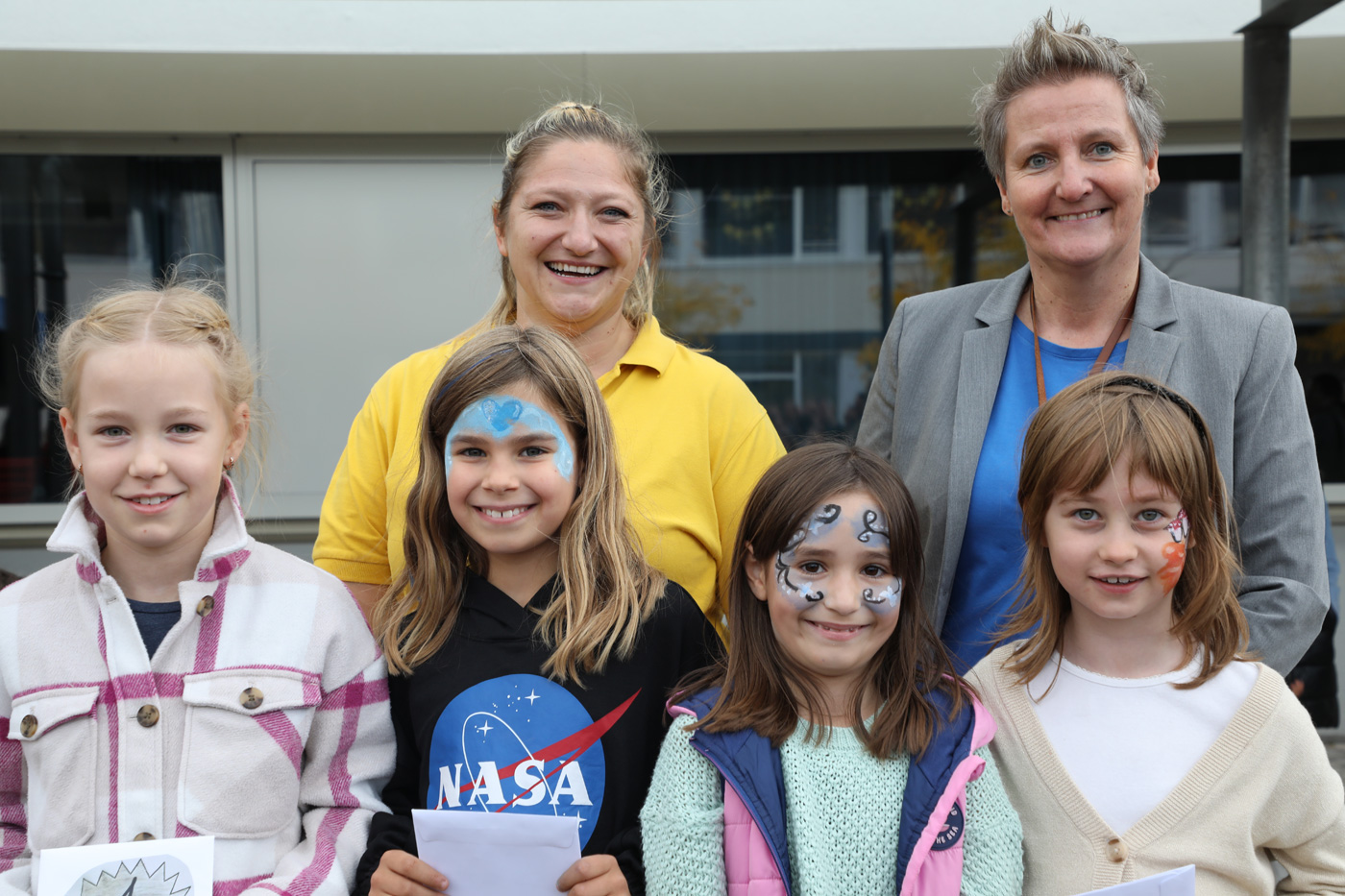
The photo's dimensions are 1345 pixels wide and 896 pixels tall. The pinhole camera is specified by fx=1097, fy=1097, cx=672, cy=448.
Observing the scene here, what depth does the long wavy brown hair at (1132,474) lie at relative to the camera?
1830 millimetres

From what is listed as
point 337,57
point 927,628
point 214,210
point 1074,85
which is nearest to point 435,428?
point 927,628

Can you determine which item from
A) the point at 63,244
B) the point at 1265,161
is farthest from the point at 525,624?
the point at 63,244

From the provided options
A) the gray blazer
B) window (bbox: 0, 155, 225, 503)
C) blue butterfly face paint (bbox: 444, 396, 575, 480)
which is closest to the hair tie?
the gray blazer

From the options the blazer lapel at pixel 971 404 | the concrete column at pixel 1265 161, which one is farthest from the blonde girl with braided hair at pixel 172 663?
the concrete column at pixel 1265 161

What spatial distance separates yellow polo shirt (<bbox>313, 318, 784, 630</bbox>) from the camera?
2.13m

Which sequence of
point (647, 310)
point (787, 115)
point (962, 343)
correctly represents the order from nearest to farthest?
point (962, 343), point (647, 310), point (787, 115)

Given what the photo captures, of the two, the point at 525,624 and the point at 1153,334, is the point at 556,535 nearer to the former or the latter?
the point at 525,624

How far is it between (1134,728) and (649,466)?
975mm

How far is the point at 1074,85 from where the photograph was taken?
6.64 feet

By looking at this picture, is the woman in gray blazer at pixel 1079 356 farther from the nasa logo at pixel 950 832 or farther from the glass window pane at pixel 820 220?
the glass window pane at pixel 820 220

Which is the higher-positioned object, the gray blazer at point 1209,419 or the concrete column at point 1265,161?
the concrete column at point 1265,161

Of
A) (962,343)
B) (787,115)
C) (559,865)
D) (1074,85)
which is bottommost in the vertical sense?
(559,865)

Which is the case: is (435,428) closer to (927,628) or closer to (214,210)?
(927,628)

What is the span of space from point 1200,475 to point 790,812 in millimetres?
905
